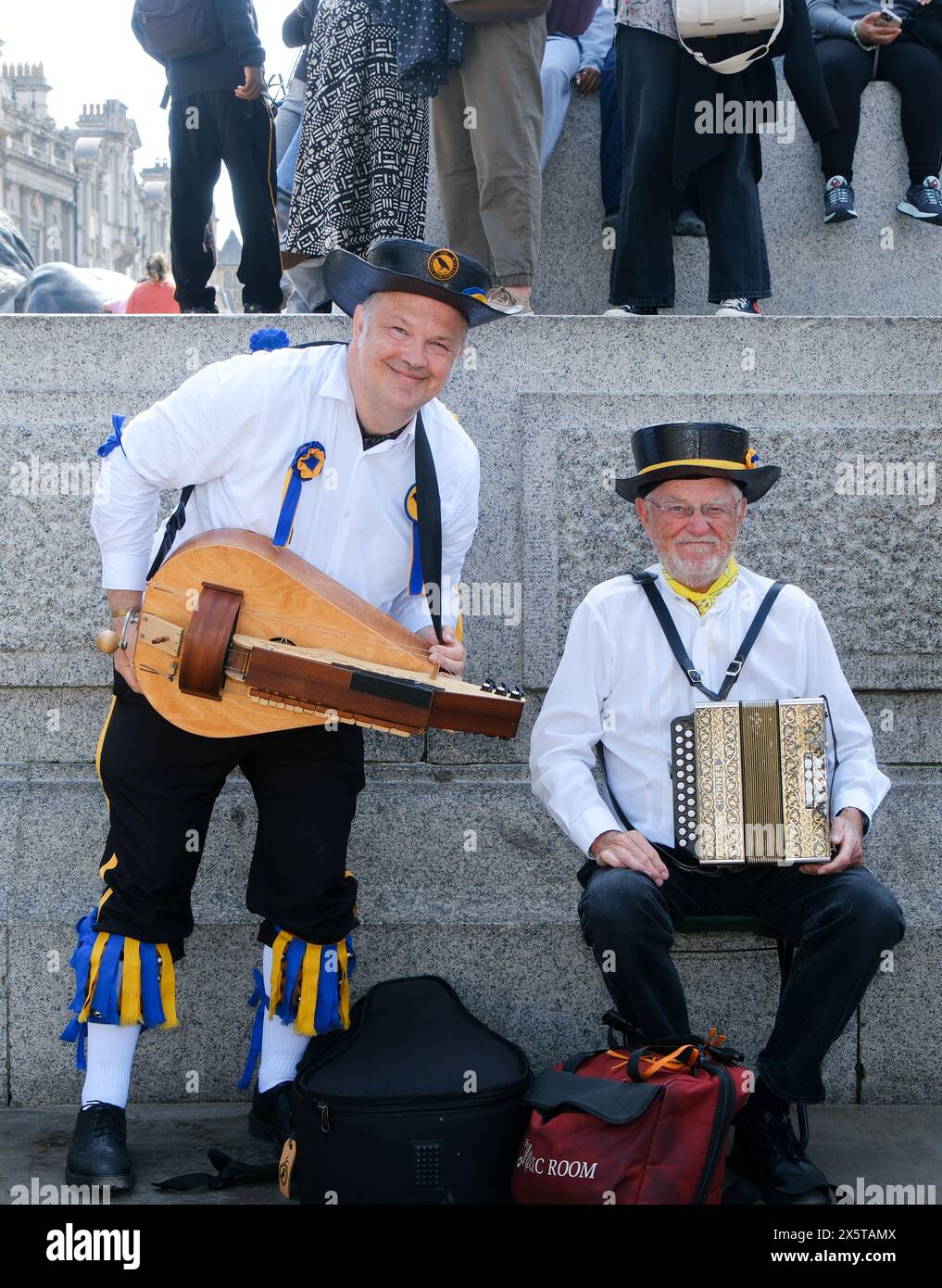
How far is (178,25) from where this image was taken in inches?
182

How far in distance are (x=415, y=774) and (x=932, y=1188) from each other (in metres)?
1.61

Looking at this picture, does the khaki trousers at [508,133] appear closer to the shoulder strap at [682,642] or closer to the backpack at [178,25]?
the backpack at [178,25]

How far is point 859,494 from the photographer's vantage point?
3.71m

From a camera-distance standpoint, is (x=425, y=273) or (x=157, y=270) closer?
(x=425, y=273)

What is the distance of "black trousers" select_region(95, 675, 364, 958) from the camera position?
9.52 feet

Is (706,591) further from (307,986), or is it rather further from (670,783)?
(307,986)

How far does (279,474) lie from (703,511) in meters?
0.98

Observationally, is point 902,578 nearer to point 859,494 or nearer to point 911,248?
point 859,494

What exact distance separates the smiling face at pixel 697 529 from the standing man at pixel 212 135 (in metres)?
2.19

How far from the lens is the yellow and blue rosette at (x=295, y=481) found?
A: 2.89 metres

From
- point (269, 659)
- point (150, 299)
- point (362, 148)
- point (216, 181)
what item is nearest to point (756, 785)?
point (269, 659)

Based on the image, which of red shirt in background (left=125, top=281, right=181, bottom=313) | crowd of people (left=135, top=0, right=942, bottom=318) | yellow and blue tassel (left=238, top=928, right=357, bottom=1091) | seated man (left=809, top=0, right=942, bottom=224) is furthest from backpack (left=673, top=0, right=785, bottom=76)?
red shirt in background (left=125, top=281, right=181, bottom=313)

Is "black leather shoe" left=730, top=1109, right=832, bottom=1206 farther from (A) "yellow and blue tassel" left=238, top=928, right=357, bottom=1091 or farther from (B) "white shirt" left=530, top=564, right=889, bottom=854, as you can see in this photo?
(A) "yellow and blue tassel" left=238, top=928, right=357, bottom=1091

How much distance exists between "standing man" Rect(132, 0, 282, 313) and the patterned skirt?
390 mm
